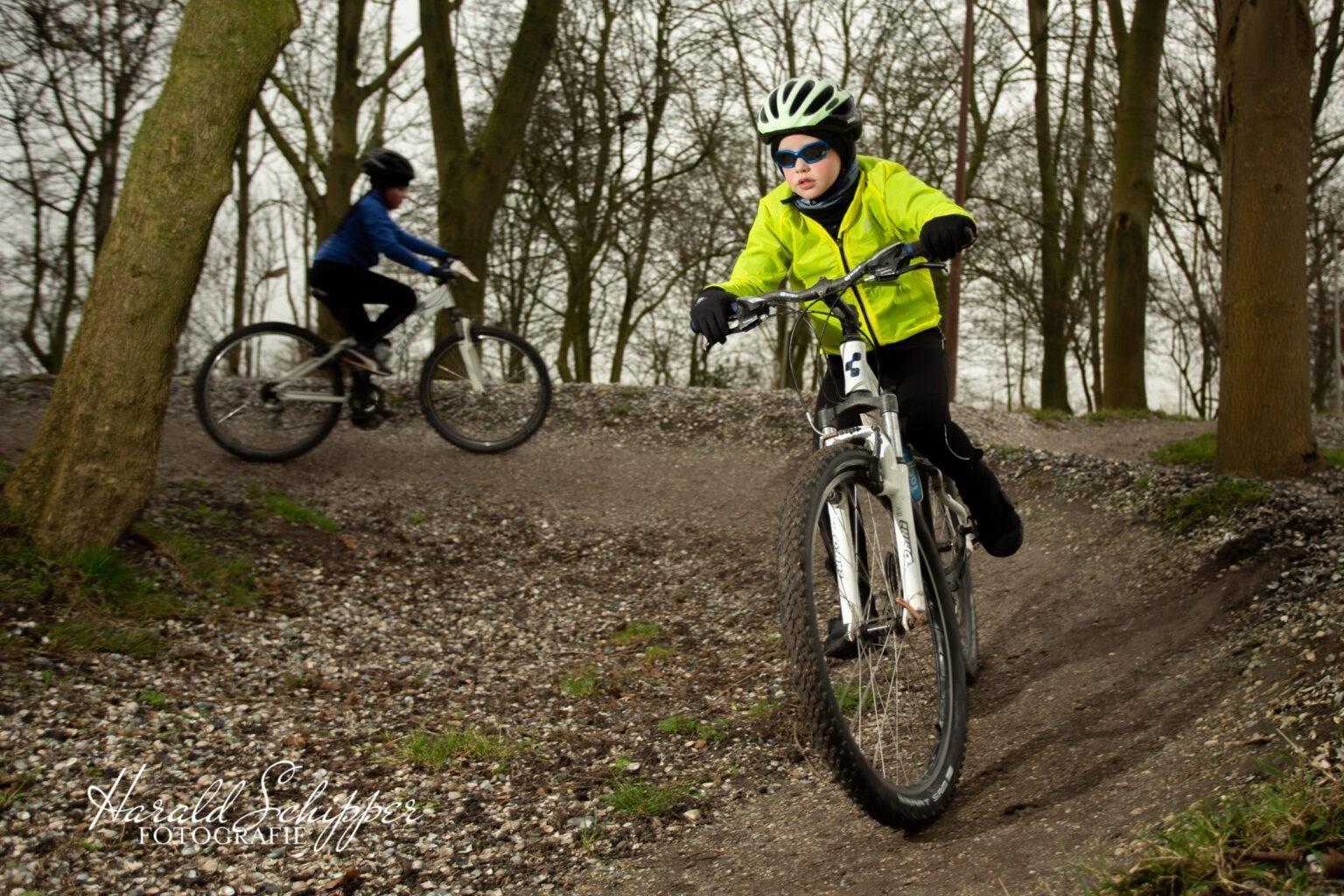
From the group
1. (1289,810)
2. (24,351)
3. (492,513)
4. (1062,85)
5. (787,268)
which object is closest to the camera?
(1289,810)

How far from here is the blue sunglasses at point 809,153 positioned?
3891mm

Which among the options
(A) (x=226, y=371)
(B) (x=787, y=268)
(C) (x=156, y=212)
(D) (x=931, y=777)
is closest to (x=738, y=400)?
(A) (x=226, y=371)

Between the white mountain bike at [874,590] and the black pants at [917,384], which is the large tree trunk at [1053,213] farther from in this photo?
the white mountain bike at [874,590]

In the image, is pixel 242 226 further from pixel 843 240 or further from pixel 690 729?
pixel 843 240

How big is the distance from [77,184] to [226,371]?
1240 centimetres

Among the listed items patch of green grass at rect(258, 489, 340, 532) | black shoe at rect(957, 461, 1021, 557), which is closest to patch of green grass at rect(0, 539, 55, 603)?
patch of green grass at rect(258, 489, 340, 532)

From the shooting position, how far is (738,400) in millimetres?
11375

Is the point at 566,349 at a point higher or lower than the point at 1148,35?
lower

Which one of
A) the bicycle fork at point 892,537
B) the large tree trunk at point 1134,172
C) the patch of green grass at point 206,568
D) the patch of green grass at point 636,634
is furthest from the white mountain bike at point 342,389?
the large tree trunk at point 1134,172

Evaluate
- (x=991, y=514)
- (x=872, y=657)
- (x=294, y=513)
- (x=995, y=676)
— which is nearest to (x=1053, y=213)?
(x=294, y=513)

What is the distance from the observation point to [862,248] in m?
4.00

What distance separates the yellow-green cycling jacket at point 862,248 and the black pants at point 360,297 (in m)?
5.36

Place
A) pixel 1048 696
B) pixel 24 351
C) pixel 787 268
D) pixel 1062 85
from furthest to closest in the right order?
pixel 1062 85 → pixel 24 351 → pixel 1048 696 → pixel 787 268

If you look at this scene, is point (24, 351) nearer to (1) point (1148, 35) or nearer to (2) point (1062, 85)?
(1) point (1148, 35)
